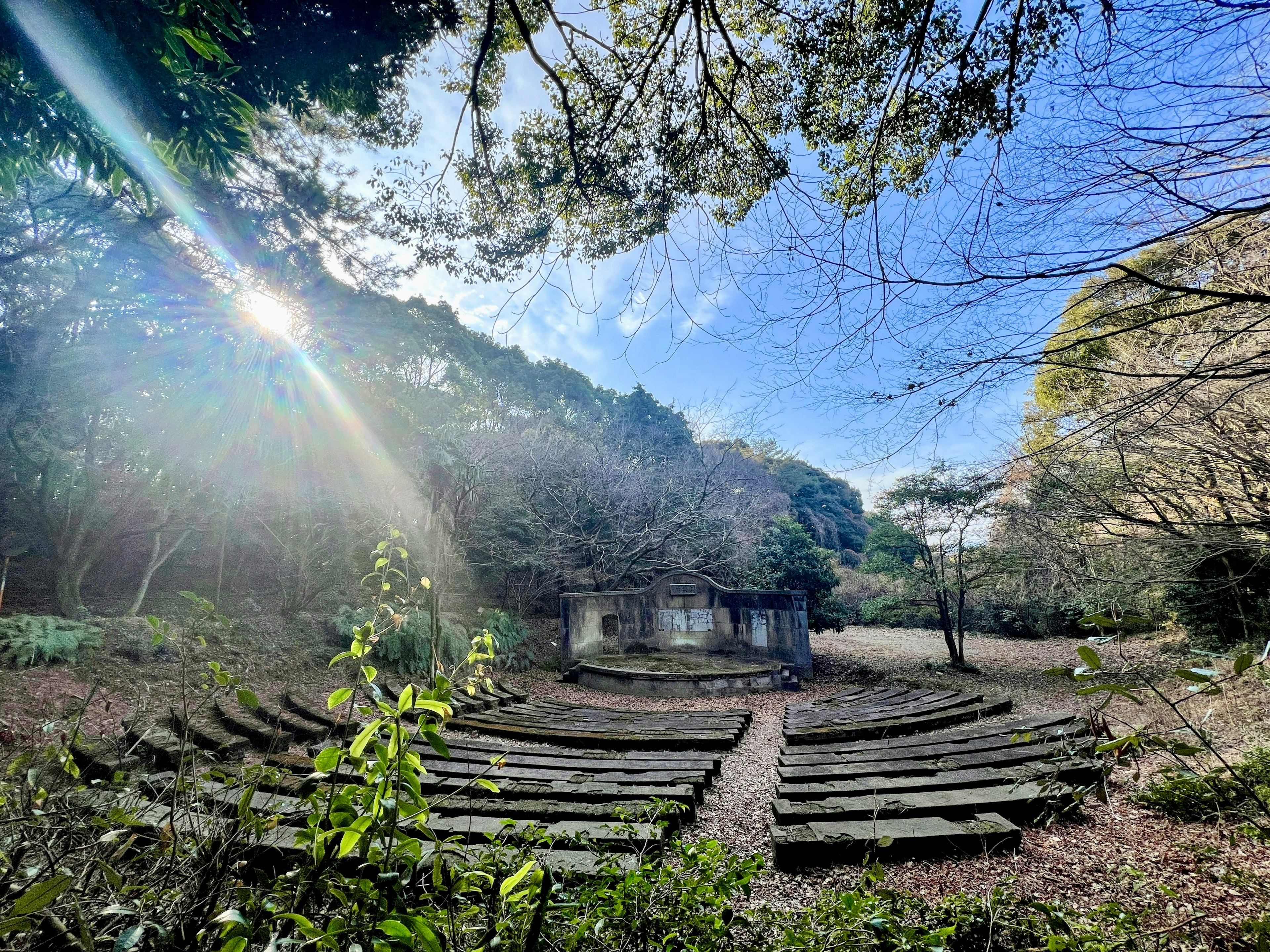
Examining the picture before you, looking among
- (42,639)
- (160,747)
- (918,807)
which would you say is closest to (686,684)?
(918,807)

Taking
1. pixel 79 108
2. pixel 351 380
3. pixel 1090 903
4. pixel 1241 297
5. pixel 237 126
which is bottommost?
pixel 1090 903

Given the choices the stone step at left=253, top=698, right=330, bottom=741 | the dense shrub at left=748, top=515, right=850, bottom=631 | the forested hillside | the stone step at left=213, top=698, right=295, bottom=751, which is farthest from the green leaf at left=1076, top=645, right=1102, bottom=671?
the dense shrub at left=748, top=515, right=850, bottom=631

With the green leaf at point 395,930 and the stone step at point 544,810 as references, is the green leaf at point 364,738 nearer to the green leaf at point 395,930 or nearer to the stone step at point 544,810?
the green leaf at point 395,930

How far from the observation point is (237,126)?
4.14 metres

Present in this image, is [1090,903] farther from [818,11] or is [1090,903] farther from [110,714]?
[110,714]

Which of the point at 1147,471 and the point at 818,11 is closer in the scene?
the point at 818,11

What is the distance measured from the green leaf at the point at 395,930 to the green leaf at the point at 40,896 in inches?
21.1

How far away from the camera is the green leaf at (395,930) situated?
3.04 ft

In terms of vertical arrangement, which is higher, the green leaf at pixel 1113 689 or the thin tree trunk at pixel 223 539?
the thin tree trunk at pixel 223 539

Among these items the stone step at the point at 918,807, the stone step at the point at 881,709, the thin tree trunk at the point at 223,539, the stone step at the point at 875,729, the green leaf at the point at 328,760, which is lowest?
the stone step at the point at 881,709

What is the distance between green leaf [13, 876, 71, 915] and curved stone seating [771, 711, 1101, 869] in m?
2.43

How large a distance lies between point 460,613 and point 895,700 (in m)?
11.9

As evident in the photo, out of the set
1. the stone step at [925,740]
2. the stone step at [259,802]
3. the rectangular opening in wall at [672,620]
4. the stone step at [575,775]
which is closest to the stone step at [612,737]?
the stone step at [925,740]

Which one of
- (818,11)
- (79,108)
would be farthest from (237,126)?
(818,11)
